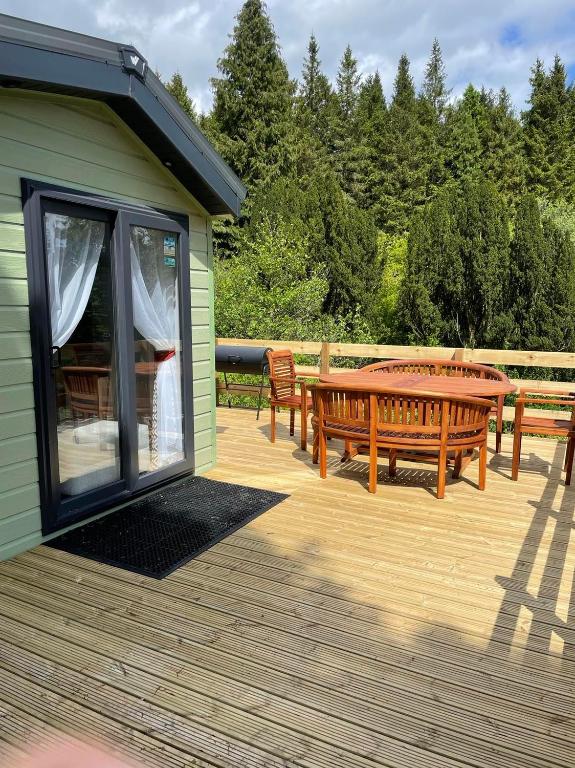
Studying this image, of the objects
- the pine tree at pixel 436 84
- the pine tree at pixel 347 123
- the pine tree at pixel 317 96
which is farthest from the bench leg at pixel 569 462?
the pine tree at pixel 436 84

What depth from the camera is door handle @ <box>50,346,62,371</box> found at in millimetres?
3138

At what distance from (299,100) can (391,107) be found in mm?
4420

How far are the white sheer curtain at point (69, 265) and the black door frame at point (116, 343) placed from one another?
0.08 m

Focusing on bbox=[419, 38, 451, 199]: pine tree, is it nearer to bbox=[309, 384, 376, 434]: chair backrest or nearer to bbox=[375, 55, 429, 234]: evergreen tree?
bbox=[375, 55, 429, 234]: evergreen tree

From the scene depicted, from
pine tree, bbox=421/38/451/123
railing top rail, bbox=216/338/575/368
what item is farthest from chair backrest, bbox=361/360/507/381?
pine tree, bbox=421/38/451/123

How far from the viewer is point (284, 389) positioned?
552cm

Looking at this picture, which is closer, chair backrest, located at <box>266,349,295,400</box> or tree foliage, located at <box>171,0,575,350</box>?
chair backrest, located at <box>266,349,295,400</box>

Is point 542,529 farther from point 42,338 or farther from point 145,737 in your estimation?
point 42,338

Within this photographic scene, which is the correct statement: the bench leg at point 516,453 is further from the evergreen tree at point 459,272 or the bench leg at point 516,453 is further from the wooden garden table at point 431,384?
the evergreen tree at point 459,272

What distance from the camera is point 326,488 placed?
4.17m

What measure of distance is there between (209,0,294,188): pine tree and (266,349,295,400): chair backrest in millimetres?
16632

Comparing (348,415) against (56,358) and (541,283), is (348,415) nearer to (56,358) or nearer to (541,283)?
(56,358)

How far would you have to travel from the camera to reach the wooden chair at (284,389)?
203 inches

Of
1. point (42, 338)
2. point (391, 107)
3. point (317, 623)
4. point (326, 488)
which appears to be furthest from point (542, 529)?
point (391, 107)
